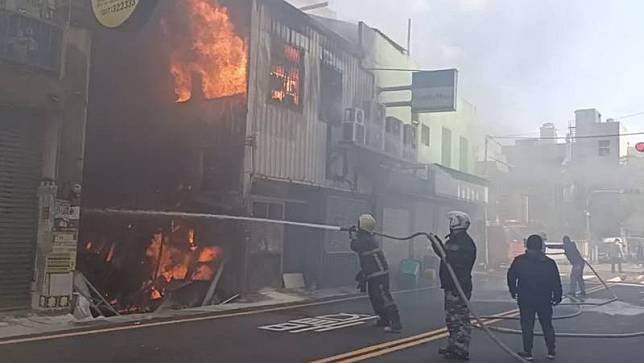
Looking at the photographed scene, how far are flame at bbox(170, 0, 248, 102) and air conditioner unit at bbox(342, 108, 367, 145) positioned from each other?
13.9ft

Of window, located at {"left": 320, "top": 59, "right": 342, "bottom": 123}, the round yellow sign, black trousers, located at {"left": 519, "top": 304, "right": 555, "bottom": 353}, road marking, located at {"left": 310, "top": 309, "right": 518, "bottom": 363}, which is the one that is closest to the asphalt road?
road marking, located at {"left": 310, "top": 309, "right": 518, "bottom": 363}

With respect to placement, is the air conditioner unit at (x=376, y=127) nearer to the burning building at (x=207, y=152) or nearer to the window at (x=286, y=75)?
the burning building at (x=207, y=152)

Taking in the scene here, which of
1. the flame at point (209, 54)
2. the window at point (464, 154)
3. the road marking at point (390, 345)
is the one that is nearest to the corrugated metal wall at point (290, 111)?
the flame at point (209, 54)

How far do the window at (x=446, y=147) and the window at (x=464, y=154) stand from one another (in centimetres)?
161

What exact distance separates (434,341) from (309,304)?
200 inches

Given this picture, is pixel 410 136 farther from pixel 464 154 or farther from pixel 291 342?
pixel 291 342

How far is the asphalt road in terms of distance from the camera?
24.0 ft

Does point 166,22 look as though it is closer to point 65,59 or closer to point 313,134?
point 65,59

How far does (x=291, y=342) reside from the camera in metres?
8.42

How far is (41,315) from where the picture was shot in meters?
10.2

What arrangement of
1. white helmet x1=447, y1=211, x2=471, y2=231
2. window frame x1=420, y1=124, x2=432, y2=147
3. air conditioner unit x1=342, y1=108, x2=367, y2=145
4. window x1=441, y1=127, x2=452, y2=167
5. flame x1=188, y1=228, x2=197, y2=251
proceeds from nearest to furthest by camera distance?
white helmet x1=447, y1=211, x2=471, y2=231, flame x1=188, y1=228, x2=197, y2=251, air conditioner unit x1=342, y1=108, x2=367, y2=145, window frame x1=420, y1=124, x2=432, y2=147, window x1=441, y1=127, x2=452, y2=167

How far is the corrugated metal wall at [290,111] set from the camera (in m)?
15.0

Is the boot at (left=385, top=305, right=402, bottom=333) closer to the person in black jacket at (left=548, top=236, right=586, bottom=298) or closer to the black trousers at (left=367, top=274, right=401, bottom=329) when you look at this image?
the black trousers at (left=367, top=274, right=401, bottom=329)

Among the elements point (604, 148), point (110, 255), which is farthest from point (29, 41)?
point (604, 148)
